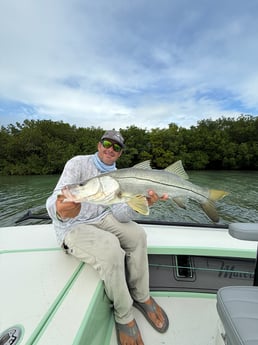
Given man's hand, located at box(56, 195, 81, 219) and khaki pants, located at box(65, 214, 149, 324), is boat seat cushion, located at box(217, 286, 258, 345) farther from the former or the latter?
man's hand, located at box(56, 195, 81, 219)

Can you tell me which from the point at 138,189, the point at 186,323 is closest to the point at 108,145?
the point at 138,189

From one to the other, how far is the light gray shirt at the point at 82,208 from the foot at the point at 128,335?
31.4 inches

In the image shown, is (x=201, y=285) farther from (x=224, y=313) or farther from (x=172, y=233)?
(x=224, y=313)

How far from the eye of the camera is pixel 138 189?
1.76 meters

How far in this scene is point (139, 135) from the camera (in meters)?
36.4

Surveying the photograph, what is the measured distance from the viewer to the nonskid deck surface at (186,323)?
5.69 feet

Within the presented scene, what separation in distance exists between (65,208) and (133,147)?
32597mm

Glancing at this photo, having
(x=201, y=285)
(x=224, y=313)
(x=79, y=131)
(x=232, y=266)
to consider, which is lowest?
(x=201, y=285)

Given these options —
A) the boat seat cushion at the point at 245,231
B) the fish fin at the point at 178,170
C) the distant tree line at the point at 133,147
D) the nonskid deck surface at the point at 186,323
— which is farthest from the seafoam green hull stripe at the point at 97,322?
the distant tree line at the point at 133,147

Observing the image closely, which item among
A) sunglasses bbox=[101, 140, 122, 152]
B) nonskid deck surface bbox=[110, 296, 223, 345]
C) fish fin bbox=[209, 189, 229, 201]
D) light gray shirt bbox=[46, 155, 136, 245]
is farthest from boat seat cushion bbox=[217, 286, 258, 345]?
sunglasses bbox=[101, 140, 122, 152]

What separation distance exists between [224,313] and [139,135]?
35.9 m

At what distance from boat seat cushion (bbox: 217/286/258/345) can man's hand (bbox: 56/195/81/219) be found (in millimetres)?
1089

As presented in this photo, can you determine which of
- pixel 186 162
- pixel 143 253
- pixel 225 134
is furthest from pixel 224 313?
pixel 225 134

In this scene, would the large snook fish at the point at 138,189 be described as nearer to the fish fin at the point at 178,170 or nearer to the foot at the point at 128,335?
the fish fin at the point at 178,170
